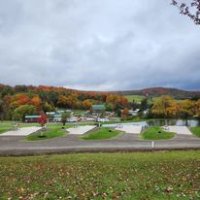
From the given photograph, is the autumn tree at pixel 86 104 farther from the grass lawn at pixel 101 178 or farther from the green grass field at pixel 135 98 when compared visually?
the grass lawn at pixel 101 178

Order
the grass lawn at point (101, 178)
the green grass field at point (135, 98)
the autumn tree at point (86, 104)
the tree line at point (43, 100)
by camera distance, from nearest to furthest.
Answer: the grass lawn at point (101, 178) → the tree line at point (43, 100) → the autumn tree at point (86, 104) → the green grass field at point (135, 98)

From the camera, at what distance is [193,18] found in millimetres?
14305

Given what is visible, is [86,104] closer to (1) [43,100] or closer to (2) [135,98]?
(1) [43,100]

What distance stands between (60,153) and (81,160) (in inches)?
173

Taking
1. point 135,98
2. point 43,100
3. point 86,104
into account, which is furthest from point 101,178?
point 135,98

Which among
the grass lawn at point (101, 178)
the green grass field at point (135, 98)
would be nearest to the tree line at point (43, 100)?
the green grass field at point (135, 98)

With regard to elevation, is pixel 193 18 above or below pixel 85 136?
above

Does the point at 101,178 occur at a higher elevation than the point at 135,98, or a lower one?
lower

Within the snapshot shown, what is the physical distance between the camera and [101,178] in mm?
14914

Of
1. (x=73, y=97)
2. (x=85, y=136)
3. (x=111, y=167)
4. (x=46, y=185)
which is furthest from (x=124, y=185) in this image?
(x=73, y=97)

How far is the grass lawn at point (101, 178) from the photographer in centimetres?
1221

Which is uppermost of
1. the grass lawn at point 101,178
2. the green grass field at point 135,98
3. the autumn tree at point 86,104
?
the green grass field at point 135,98

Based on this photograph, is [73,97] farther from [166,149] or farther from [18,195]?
[18,195]

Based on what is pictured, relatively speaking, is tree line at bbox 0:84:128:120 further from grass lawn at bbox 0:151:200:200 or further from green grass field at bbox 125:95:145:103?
grass lawn at bbox 0:151:200:200
